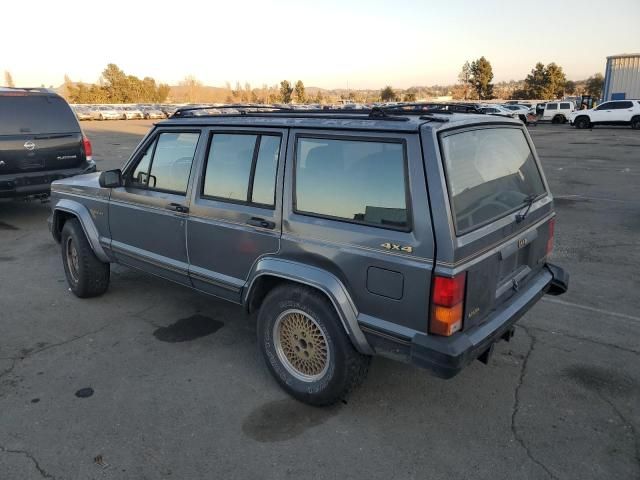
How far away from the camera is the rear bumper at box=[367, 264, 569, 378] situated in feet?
8.46

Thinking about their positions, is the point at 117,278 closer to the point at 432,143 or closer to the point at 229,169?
the point at 229,169

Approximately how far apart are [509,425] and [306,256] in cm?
164

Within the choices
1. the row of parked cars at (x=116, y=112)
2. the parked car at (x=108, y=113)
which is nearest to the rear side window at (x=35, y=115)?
the row of parked cars at (x=116, y=112)

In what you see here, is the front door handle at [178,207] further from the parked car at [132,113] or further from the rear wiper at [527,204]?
the parked car at [132,113]

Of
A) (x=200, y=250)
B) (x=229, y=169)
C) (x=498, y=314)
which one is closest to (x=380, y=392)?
(x=498, y=314)

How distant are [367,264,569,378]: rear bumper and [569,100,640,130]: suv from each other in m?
32.0

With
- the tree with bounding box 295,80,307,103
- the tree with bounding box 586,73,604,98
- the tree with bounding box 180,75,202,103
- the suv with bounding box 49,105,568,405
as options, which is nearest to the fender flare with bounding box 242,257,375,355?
the suv with bounding box 49,105,568,405

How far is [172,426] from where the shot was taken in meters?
3.06

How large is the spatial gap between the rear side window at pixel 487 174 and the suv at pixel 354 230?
0.5 inches

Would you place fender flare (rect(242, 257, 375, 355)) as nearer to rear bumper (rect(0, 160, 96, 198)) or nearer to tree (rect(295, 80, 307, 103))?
rear bumper (rect(0, 160, 96, 198))

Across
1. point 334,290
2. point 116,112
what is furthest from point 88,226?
point 116,112

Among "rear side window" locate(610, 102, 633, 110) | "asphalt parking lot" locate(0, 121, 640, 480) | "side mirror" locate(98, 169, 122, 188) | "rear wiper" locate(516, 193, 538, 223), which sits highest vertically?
"rear side window" locate(610, 102, 633, 110)

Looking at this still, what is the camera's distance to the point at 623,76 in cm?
3944

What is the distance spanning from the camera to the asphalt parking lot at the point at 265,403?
2.74m
